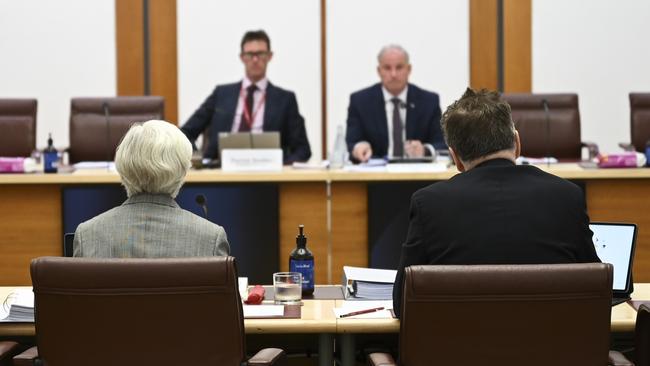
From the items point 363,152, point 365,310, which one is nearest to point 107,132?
point 363,152

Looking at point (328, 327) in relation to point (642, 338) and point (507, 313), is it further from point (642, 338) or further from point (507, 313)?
point (642, 338)

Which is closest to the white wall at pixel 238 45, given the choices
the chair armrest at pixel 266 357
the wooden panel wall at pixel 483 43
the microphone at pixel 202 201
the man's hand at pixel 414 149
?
the wooden panel wall at pixel 483 43

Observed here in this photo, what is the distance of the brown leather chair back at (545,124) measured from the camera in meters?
6.35

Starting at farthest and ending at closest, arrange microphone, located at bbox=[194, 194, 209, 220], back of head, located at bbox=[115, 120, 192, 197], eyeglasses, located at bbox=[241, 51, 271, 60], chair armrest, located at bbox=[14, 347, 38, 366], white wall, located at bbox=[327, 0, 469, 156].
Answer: white wall, located at bbox=[327, 0, 469, 156], eyeglasses, located at bbox=[241, 51, 271, 60], microphone, located at bbox=[194, 194, 209, 220], back of head, located at bbox=[115, 120, 192, 197], chair armrest, located at bbox=[14, 347, 38, 366]

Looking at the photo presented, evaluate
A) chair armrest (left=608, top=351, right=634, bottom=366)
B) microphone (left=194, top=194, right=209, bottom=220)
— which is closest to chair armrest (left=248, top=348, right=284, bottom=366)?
chair armrest (left=608, top=351, right=634, bottom=366)

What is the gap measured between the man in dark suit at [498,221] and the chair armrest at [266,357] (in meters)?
0.33

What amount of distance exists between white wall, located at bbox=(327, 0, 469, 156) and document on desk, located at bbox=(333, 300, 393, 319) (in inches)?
206

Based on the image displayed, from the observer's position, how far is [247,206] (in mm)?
5258

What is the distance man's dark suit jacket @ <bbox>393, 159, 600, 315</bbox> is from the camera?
2.51 metres

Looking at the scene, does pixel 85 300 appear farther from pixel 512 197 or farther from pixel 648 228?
pixel 648 228

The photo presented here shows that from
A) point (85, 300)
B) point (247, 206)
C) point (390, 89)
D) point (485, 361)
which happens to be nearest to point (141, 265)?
point (85, 300)

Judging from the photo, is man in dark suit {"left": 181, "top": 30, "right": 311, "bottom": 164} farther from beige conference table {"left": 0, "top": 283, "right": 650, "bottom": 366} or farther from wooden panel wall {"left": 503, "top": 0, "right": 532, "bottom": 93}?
beige conference table {"left": 0, "top": 283, "right": 650, "bottom": 366}

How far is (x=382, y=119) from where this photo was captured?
661 centimetres

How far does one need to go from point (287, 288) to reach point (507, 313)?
0.85m
